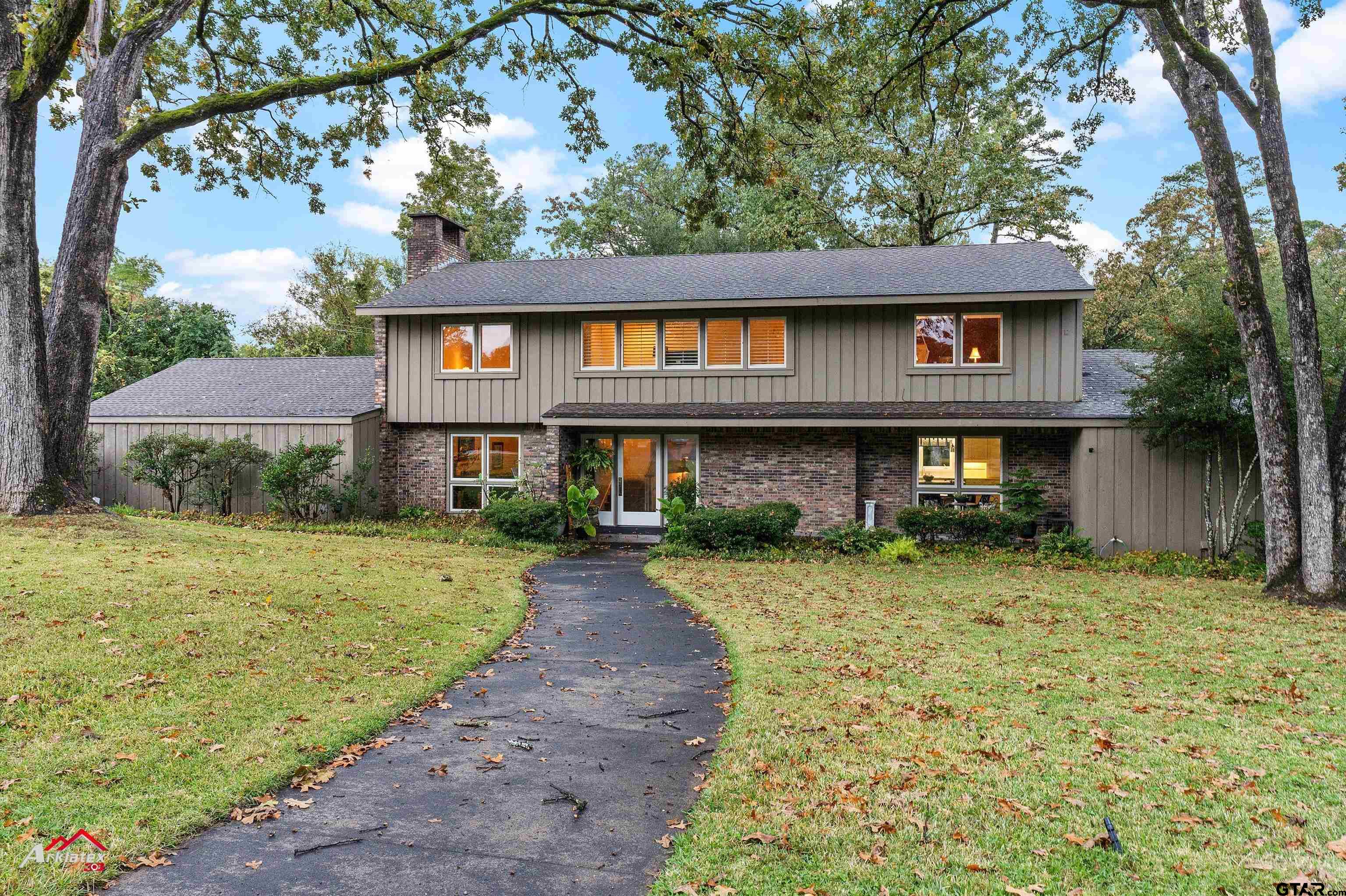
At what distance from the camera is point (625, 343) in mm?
17594

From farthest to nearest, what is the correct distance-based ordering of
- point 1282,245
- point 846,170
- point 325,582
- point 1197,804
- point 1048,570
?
1. point 846,170
2. point 1048,570
3. point 1282,245
4. point 325,582
5. point 1197,804

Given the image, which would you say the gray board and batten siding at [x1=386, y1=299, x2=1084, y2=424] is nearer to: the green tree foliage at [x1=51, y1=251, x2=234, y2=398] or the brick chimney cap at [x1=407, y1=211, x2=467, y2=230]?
the brick chimney cap at [x1=407, y1=211, x2=467, y2=230]

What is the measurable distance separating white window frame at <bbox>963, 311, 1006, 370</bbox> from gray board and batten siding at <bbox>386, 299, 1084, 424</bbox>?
0.06 meters

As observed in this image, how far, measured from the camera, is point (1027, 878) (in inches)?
138

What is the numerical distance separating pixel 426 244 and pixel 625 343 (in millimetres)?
6767

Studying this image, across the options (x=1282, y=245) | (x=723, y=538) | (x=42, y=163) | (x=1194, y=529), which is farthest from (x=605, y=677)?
(x=42, y=163)

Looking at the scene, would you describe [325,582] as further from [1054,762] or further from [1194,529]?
[1194,529]

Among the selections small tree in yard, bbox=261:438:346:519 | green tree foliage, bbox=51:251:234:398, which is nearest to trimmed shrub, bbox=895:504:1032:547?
small tree in yard, bbox=261:438:346:519

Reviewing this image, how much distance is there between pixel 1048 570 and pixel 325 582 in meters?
10.7

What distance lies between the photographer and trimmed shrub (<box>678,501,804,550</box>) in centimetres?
1467

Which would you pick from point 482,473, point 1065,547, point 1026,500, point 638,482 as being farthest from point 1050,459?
point 482,473

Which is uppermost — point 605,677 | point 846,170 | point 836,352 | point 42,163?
point 846,170

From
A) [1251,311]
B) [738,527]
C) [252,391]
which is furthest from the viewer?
[252,391]

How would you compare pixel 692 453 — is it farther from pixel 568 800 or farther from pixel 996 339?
pixel 568 800
